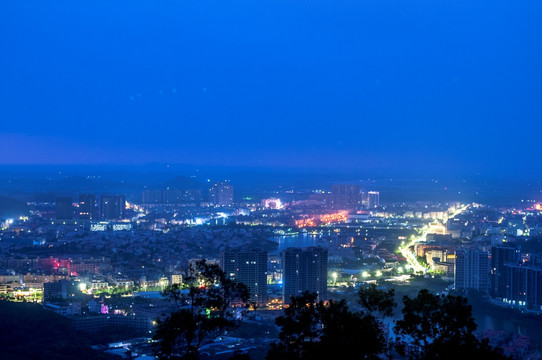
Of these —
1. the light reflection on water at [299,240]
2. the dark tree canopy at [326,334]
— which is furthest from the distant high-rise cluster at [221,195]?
the dark tree canopy at [326,334]

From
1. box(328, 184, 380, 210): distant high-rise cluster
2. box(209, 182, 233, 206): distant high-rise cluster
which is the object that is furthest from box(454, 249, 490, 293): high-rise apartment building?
box(209, 182, 233, 206): distant high-rise cluster

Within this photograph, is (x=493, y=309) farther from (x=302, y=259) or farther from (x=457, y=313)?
(x=457, y=313)

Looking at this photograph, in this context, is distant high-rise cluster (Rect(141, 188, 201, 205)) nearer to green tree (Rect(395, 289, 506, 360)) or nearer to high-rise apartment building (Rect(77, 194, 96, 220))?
high-rise apartment building (Rect(77, 194, 96, 220))

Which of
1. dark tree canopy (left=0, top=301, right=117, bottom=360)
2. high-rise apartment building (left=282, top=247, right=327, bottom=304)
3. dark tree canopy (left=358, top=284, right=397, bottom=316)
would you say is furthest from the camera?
high-rise apartment building (left=282, top=247, right=327, bottom=304)

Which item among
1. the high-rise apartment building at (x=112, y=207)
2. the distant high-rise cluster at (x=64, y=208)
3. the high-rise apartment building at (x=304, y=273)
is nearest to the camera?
the high-rise apartment building at (x=304, y=273)

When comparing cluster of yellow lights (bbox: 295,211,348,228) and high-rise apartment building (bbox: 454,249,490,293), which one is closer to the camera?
high-rise apartment building (bbox: 454,249,490,293)

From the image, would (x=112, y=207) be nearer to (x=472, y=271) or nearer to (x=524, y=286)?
(x=472, y=271)

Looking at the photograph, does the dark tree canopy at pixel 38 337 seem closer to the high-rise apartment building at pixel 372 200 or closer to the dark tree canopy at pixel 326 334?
the dark tree canopy at pixel 326 334
